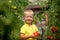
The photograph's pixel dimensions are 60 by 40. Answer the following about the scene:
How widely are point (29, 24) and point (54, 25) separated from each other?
5.94 feet

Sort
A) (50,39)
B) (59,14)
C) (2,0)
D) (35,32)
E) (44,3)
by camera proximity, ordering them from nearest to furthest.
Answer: (2,0) → (35,32) → (50,39) → (59,14) → (44,3)

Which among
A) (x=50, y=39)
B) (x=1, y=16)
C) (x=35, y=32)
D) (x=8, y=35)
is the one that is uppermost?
(x=1, y=16)

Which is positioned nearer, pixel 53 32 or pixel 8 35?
pixel 8 35

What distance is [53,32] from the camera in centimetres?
436

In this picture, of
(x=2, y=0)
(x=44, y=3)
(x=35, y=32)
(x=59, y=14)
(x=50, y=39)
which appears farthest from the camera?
(x=44, y=3)

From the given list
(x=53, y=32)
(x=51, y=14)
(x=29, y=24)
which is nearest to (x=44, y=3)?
(x=51, y=14)

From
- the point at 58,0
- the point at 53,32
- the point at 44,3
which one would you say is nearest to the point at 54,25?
the point at 53,32

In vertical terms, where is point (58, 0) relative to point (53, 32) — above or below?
above

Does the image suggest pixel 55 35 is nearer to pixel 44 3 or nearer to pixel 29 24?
pixel 44 3

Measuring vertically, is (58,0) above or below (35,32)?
above

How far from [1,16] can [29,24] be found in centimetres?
165

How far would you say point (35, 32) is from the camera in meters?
2.73

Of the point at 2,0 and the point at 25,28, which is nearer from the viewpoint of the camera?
the point at 2,0

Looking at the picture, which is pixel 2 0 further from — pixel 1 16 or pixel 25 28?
pixel 25 28
